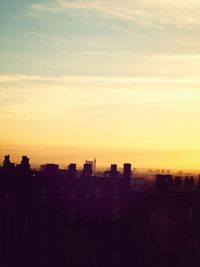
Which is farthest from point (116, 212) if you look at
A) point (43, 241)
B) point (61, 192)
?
point (43, 241)

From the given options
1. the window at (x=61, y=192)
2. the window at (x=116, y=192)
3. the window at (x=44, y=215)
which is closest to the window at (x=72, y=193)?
the window at (x=61, y=192)

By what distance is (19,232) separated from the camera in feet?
172

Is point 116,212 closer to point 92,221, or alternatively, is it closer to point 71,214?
point 92,221

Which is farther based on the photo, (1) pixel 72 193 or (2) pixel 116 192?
(2) pixel 116 192

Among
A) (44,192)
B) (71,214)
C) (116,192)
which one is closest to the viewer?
(44,192)

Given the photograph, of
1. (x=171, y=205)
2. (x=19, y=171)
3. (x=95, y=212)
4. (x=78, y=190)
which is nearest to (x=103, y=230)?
(x=95, y=212)

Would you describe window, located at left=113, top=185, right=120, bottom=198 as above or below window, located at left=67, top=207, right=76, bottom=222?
above

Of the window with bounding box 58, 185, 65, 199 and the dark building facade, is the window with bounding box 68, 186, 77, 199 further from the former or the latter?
the window with bounding box 58, 185, 65, 199

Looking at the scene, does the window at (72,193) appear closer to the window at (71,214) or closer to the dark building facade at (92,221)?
the dark building facade at (92,221)

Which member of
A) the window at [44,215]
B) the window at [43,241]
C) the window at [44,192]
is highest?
the window at [44,192]

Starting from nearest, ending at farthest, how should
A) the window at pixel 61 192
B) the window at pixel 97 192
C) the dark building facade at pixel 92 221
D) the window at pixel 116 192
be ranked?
1. the dark building facade at pixel 92 221
2. the window at pixel 61 192
3. the window at pixel 97 192
4. the window at pixel 116 192

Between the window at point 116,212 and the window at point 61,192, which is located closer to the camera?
the window at point 61,192

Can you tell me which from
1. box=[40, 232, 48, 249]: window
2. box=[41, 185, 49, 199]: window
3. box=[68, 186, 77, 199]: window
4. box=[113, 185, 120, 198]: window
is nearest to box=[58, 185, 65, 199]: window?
box=[68, 186, 77, 199]: window

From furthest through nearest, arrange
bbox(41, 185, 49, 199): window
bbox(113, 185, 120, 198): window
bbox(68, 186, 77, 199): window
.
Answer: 1. bbox(113, 185, 120, 198): window
2. bbox(68, 186, 77, 199): window
3. bbox(41, 185, 49, 199): window
